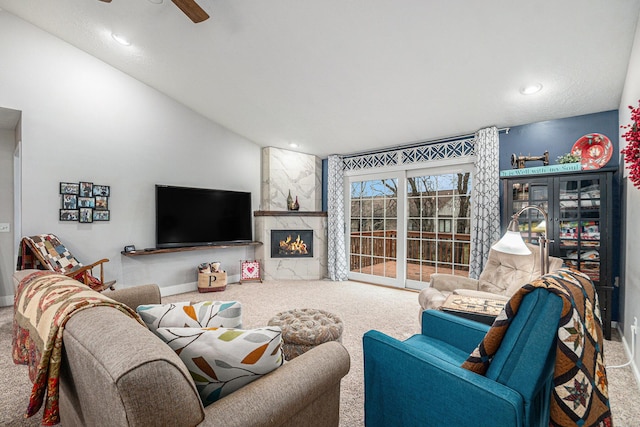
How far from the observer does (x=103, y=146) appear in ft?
12.6

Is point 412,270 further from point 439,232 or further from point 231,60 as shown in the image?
point 231,60

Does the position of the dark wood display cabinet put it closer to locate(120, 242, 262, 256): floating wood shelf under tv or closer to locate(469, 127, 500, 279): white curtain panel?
locate(469, 127, 500, 279): white curtain panel

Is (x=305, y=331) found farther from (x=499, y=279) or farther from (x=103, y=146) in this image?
(x=103, y=146)

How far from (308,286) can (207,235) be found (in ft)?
5.94

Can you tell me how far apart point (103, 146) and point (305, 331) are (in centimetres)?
368

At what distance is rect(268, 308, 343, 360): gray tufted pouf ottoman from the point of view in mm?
1953

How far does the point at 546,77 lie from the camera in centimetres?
273

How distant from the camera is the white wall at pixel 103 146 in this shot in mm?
3346

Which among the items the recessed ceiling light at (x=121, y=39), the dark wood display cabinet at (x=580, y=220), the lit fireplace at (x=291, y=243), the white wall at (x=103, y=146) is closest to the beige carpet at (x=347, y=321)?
the lit fireplace at (x=291, y=243)

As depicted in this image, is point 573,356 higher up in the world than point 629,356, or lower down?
higher up

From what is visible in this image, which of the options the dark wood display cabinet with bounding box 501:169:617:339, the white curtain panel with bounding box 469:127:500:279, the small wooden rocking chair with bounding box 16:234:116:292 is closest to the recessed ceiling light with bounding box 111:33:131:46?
the small wooden rocking chair with bounding box 16:234:116:292

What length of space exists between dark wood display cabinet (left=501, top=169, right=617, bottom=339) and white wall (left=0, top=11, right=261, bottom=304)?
4.41 meters

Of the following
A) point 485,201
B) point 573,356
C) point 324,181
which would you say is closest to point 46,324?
point 573,356

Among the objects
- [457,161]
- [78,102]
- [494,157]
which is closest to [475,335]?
[494,157]
